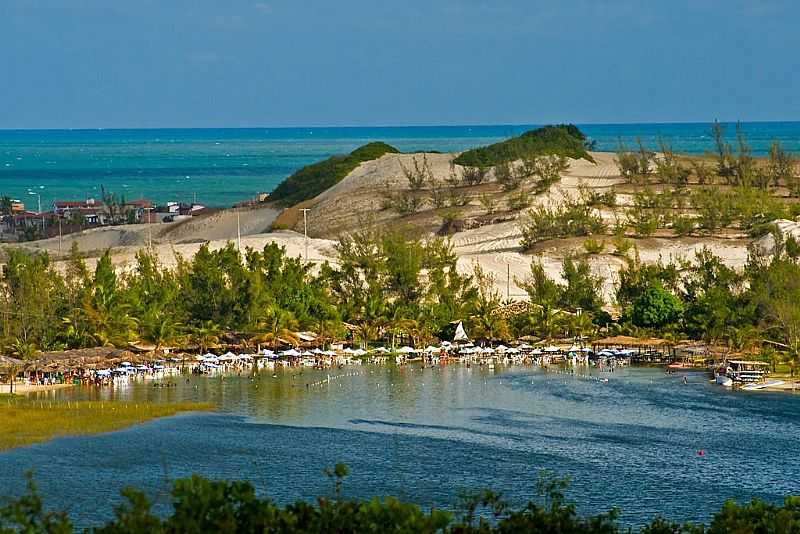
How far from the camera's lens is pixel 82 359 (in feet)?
243

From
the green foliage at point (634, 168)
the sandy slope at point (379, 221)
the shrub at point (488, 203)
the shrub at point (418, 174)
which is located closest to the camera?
the sandy slope at point (379, 221)

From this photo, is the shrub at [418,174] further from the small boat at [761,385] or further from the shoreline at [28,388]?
the shoreline at [28,388]

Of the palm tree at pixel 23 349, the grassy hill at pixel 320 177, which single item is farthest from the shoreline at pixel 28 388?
the grassy hill at pixel 320 177

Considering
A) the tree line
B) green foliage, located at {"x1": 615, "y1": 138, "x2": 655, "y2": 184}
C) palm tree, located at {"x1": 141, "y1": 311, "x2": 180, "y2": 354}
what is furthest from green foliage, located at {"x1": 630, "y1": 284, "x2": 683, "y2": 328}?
the tree line

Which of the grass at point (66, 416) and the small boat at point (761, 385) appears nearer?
the grass at point (66, 416)

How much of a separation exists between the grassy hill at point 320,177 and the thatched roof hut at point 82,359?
68650 mm

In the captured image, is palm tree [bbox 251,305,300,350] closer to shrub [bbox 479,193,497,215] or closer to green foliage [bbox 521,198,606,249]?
green foliage [bbox 521,198,606,249]

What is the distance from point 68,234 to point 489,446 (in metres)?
79.9

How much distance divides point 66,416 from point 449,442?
16.4m

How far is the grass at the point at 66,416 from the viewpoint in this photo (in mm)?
57562

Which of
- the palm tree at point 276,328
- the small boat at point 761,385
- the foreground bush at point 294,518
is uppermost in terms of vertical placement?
the palm tree at point 276,328

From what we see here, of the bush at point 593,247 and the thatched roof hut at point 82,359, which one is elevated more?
the bush at point 593,247

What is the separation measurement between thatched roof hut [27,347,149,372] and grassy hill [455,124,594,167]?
223ft

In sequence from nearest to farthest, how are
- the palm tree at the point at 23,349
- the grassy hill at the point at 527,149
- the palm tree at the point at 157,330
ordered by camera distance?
the palm tree at the point at 23,349 < the palm tree at the point at 157,330 < the grassy hill at the point at 527,149
